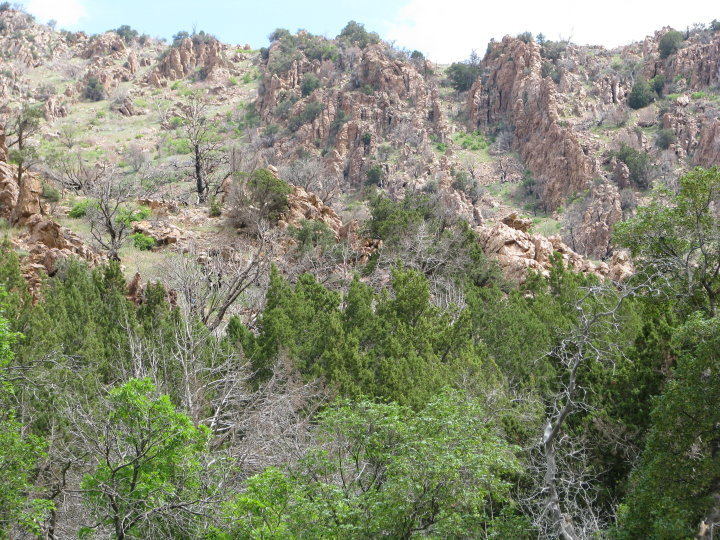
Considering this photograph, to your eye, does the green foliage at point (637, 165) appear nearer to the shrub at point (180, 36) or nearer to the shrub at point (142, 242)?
the shrub at point (142, 242)

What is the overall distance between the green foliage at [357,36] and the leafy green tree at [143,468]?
253 ft

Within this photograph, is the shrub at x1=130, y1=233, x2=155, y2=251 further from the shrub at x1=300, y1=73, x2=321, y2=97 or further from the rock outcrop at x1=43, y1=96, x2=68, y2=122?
the rock outcrop at x1=43, y1=96, x2=68, y2=122

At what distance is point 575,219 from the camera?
51.8 m

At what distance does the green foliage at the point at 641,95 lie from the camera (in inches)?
2552

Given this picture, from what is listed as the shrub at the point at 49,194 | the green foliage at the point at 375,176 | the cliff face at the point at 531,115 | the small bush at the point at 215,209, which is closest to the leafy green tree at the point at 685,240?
the small bush at the point at 215,209

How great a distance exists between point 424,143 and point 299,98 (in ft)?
58.6

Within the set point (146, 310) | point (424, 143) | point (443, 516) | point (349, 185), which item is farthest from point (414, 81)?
point (443, 516)

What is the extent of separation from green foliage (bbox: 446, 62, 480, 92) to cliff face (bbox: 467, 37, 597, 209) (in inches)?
55.6

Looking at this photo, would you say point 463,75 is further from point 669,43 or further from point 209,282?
point 209,282

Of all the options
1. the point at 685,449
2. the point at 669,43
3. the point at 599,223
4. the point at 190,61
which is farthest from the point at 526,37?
the point at 685,449

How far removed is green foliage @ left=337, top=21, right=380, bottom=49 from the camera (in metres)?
82.6

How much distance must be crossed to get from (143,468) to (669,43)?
73.9 m

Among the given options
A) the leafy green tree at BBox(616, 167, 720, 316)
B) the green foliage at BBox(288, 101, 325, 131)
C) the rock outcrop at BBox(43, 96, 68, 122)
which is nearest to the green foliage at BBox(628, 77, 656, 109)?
the green foliage at BBox(288, 101, 325, 131)

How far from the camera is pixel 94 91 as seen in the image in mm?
80188
